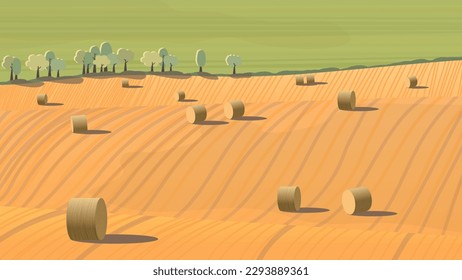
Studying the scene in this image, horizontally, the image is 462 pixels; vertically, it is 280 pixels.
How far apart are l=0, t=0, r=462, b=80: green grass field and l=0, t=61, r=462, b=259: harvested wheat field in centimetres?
6630

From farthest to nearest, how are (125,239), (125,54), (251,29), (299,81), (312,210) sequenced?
(251,29), (125,54), (299,81), (312,210), (125,239)

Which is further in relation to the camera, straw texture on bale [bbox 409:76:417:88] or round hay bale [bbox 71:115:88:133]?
straw texture on bale [bbox 409:76:417:88]

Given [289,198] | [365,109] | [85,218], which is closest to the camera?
[85,218]

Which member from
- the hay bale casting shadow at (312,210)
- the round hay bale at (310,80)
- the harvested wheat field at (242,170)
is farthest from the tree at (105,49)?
the hay bale casting shadow at (312,210)

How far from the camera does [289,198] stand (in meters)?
31.5

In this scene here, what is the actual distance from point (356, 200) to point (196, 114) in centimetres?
1251

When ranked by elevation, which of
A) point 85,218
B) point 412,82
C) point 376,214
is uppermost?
point 412,82

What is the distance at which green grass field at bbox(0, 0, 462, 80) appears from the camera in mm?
115250

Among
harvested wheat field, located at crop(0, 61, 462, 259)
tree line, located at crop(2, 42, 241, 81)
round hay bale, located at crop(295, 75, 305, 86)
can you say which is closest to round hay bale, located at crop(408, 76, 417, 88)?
round hay bale, located at crop(295, 75, 305, 86)

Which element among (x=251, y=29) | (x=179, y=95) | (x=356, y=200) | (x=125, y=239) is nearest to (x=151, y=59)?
(x=179, y=95)

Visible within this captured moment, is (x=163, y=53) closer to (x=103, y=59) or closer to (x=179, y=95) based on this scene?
(x=103, y=59)

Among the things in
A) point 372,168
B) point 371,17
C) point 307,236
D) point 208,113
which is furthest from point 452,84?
point 371,17

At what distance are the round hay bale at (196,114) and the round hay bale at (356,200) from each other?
476 inches

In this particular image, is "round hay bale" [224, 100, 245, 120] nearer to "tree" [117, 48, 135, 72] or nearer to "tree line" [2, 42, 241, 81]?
"tree line" [2, 42, 241, 81]
